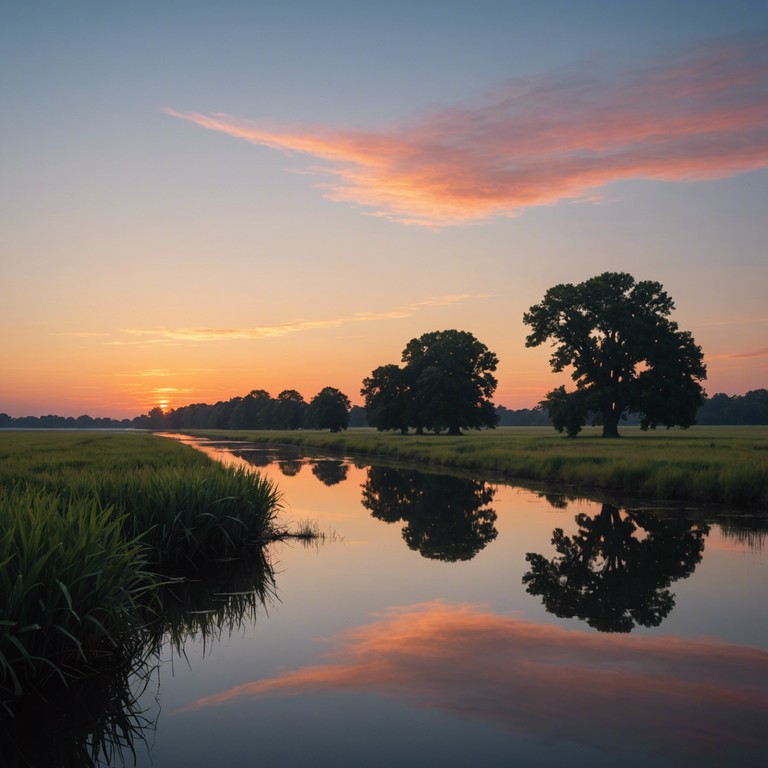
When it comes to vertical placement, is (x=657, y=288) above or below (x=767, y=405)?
above

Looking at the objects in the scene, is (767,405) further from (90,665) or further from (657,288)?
(90,665)

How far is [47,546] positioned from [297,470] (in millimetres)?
38825

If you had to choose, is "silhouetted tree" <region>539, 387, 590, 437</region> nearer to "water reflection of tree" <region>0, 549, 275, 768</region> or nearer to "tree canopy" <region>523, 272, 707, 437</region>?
"tree canopy" <region>523, 272, 707, 437</region>

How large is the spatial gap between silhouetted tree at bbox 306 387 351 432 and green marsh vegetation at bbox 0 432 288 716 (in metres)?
128

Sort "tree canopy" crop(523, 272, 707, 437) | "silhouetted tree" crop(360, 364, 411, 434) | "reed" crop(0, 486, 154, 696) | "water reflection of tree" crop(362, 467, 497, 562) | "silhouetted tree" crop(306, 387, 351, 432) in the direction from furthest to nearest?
1. "silhouetted tree" crop(306, 387, 351, 432)
2. "silhouetted tree" crop(360, 364, 411, 434)
3. "tree canopy" crop(523, 272, 707, 437)
4. "water reflection of tree" crop(362, 467, 497, 562)
5. "reed" crop(0, 486, 154, 696)

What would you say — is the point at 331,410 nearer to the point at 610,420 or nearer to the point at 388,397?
the point at 388,397

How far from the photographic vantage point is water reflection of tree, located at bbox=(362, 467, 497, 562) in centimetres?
1742

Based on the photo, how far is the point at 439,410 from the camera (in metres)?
91.9

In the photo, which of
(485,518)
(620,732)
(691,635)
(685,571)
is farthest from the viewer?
(485,518)

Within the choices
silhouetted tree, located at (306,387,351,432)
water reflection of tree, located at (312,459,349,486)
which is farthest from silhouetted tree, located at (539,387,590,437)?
silhouetted tree, located at (306,387,351,432)

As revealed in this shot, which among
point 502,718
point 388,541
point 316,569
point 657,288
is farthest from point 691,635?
point 657,288

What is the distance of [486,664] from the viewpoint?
27.2ft

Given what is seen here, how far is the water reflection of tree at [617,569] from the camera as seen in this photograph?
35.5ft

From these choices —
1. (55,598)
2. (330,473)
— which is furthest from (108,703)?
(330,473)
